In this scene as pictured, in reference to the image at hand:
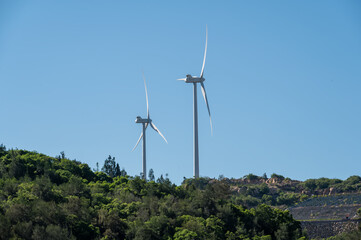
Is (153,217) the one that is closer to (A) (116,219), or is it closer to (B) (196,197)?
(A) (116,219)

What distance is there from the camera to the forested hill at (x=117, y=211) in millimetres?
117812

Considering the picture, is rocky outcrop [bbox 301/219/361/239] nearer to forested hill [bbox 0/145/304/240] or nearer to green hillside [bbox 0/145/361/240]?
green hillside [bbox 0/145/361/240]

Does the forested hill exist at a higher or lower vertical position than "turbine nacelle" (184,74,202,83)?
lower

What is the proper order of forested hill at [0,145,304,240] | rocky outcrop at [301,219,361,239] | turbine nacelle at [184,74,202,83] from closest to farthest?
1. forested hill at [0,145,304,240]
2. rocky outcrop at [301,219,361,239]
3. turbine nacelle at [184,74,202,83]

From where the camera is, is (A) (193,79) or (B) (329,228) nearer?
(B) (329,228)

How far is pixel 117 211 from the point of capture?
131m

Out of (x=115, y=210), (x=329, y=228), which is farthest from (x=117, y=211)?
(x=329, y=228)

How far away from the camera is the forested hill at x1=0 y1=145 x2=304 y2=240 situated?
117812 millimetres

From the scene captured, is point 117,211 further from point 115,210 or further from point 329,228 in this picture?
point 329,228

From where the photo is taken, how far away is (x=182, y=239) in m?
118

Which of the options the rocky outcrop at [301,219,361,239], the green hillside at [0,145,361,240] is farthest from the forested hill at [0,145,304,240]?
the rocky outcrop at [301,219,361,239]

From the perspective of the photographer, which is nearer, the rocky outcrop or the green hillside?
the green hillside

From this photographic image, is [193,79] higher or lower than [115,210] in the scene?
higher

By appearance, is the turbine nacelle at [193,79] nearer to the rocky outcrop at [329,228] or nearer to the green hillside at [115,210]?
the green hillside at [115,210]
